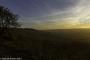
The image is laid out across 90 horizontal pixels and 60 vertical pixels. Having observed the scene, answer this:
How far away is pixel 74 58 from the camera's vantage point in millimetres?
→ 16828

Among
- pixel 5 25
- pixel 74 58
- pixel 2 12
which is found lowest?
pixel 74 58

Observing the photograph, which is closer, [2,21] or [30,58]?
[30,58]

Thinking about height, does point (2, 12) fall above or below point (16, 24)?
above

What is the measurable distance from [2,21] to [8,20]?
1.25m

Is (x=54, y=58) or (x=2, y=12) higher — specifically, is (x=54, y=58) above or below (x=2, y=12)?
below

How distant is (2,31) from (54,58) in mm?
25693

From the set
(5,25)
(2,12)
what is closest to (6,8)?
(2,12)

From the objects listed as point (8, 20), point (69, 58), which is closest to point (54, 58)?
point (69, 58)

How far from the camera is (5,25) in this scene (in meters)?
38.4

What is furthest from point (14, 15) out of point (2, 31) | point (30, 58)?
point (30, 58)

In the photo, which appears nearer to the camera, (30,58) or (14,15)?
(30,58)

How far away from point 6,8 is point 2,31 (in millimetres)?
5267

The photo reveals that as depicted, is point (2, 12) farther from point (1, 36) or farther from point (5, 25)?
point (1, 36)

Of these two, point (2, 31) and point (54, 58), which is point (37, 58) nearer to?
point (54, 58)
